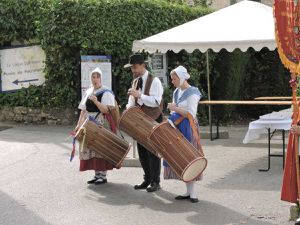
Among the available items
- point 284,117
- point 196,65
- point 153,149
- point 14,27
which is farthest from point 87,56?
point 153,149

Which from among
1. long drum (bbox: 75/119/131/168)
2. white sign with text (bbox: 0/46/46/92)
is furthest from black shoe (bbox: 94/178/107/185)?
white sign with text (bbox: 0/46/46/92)

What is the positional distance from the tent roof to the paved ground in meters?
1.95

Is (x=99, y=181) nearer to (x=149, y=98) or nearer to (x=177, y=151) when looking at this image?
(x=149, y=98)

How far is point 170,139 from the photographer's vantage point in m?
6.86

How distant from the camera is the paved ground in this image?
643 cm

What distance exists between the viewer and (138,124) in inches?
290

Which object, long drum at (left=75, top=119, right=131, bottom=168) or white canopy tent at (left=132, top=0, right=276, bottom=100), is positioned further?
white canopy tent at (left=132, top=0, right=276, bottom=100)

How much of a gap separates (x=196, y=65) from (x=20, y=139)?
5728 mm

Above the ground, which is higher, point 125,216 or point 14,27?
point 14,27

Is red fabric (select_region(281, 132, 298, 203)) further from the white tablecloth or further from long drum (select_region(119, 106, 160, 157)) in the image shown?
the white tablecloth

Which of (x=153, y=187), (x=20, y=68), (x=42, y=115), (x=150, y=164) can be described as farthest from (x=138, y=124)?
(x=20, y=68)

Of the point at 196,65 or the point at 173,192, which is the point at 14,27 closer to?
the point at 196,65

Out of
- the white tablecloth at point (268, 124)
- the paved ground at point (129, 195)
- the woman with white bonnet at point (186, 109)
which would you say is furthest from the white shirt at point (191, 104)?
the white tablecloth at point (268, 124)

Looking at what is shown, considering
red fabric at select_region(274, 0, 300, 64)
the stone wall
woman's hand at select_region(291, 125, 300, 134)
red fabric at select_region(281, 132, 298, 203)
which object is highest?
red fabric at select_region(274, 0, 300, 64)
